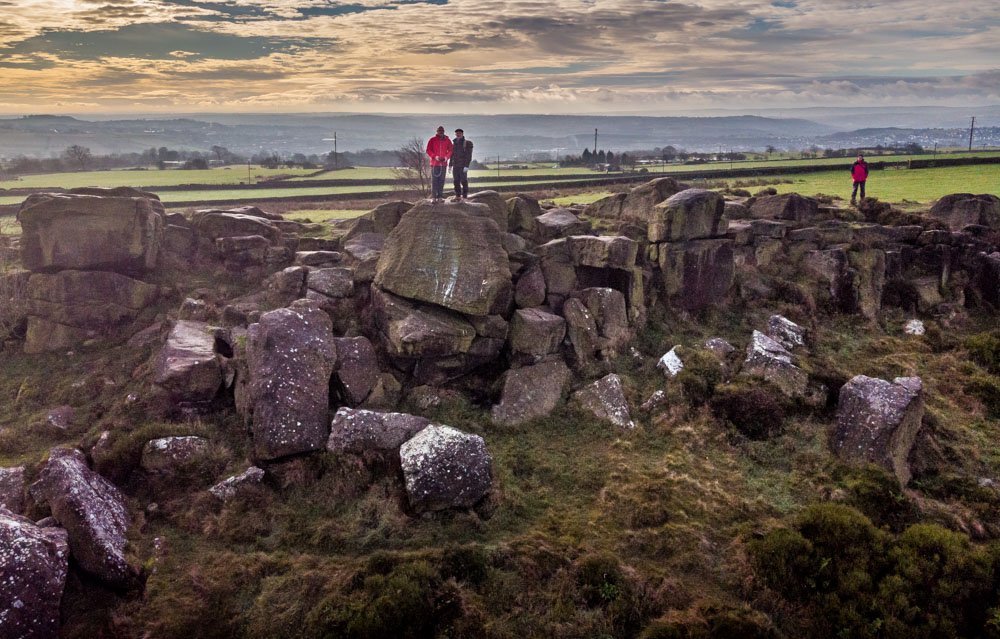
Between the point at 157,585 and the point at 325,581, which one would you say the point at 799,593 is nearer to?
the point at 325,581

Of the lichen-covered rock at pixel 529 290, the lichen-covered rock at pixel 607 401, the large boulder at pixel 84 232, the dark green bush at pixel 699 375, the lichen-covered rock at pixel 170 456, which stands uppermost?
the large boulder at pixel 84 232

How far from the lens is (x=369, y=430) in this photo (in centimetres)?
1574

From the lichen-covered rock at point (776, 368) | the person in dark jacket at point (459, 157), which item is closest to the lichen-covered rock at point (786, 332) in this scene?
the lichen-covered rock at point (776, 368)

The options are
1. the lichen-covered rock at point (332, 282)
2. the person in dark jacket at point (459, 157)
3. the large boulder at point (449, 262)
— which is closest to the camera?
the large boulder at point (449, 262)

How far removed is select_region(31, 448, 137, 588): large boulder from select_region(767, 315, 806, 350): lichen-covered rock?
21.2 metres

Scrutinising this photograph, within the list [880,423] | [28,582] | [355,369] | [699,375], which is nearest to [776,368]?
[699,375]

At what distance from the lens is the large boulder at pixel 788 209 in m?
30.9

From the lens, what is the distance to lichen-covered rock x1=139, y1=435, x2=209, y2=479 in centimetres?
1527

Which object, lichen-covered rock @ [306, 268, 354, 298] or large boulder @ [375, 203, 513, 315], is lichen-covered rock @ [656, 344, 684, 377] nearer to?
large boulder @ [375, 203, 513, 315]

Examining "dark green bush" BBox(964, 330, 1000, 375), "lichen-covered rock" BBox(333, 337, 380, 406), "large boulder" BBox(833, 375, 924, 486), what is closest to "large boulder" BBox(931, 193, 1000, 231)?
"dark green bush" BBox(964, 330, 1000, 375)

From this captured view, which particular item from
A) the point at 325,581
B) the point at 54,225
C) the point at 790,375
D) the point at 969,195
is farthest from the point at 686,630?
the point at 969,195

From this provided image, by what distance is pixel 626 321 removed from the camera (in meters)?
22.5

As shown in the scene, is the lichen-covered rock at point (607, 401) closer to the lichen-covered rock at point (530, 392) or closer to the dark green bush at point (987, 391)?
the lichen-covered rock at point (530, 392)

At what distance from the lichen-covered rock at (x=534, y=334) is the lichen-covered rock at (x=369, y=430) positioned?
511 cm
